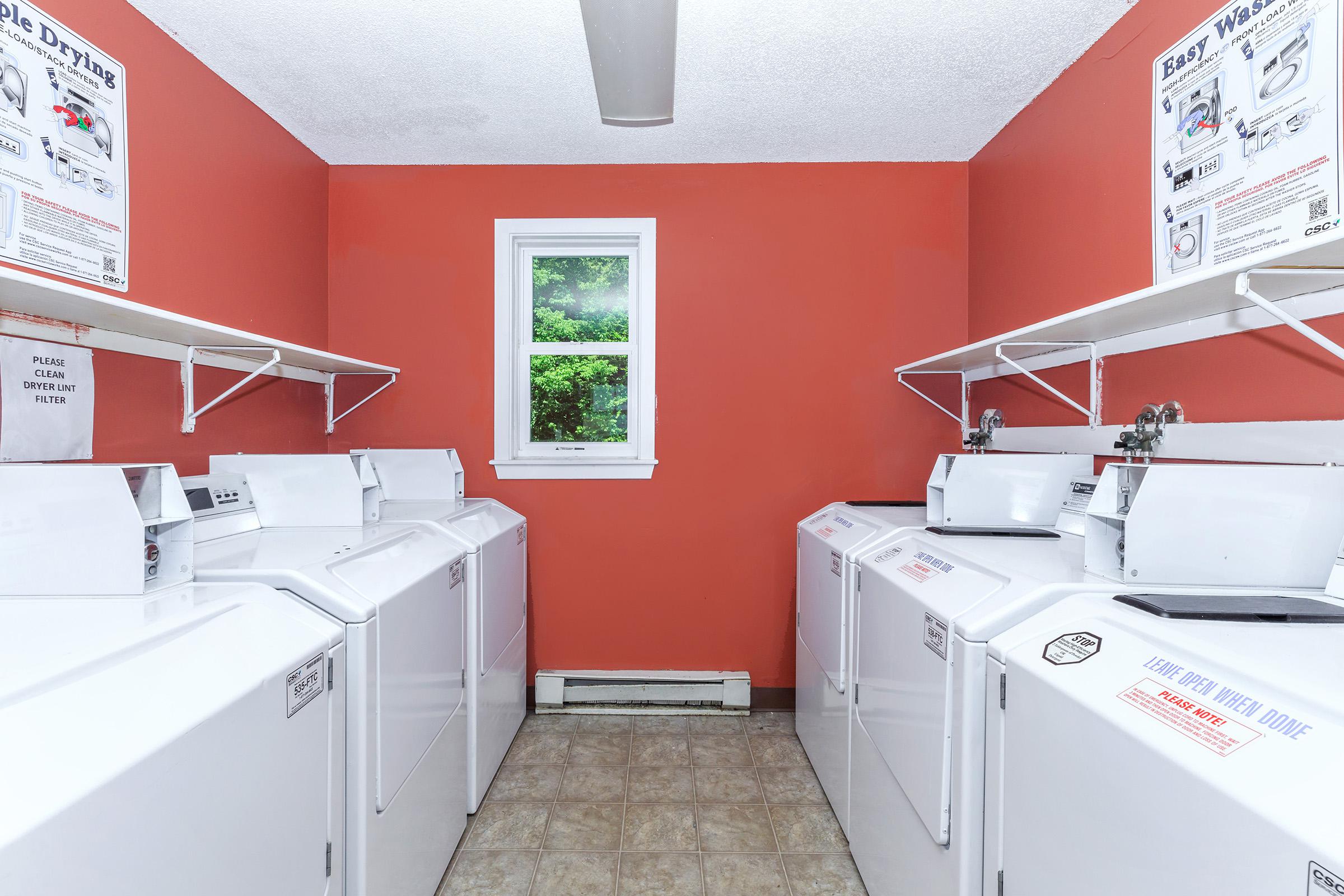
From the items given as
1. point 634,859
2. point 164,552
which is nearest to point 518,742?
Answer: point 634,859

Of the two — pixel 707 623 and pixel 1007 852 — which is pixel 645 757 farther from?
pixel 1007 852

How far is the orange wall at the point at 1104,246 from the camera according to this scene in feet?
4.92

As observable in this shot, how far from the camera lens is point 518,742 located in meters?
2.63

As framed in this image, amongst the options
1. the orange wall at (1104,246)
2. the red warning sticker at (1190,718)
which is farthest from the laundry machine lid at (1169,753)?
the orange wall at (1104,246)

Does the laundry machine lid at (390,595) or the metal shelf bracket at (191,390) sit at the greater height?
the metal shelf bracket at (191,390)

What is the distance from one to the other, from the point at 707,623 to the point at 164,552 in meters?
2.21

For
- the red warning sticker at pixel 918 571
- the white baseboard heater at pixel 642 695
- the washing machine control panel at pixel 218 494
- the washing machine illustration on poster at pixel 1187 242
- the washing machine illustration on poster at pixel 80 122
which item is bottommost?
the white baseboard heater at pixel 642 695

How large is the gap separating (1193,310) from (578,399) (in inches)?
93.4

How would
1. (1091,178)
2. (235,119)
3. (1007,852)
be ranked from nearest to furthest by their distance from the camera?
(1007,852) → (1091,178) → (235,119)

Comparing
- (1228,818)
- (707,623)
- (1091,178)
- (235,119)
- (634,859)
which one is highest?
(235,119)

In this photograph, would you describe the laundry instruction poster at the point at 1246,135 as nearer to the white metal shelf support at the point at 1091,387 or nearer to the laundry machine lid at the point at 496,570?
the white metal shelf support at the point at 1091,387

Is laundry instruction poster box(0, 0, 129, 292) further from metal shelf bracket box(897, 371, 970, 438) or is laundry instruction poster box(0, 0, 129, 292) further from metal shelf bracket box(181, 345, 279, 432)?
metal shelf bracket box(897, 371, 970, 438)

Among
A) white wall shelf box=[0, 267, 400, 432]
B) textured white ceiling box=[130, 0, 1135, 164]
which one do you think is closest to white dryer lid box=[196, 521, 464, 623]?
white wall shelf box=[0, 267, 400, 432]

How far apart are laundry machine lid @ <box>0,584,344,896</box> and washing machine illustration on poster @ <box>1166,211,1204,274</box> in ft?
7.55
